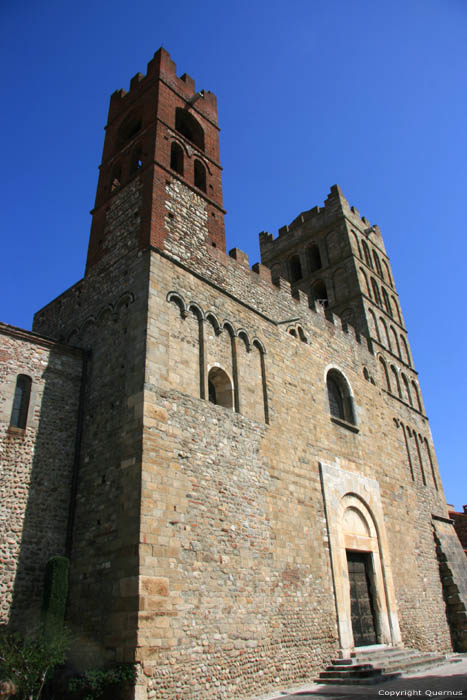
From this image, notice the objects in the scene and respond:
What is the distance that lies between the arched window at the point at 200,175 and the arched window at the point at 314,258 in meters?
10.7

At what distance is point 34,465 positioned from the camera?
1036 cm

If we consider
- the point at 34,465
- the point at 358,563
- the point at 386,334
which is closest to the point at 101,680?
the point at 34,465

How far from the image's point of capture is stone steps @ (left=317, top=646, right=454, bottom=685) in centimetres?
1063

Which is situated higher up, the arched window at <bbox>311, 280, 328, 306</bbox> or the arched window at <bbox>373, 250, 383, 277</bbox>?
the arched window at <bbox>373, 250, 383, 277</bbox>

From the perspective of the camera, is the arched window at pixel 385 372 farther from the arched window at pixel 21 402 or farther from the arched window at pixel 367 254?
the arched window at pixel 21 402

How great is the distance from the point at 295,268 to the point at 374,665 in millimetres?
18995

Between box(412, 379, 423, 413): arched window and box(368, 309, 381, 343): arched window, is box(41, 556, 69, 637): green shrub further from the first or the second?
box(412, 379, 423, 413): arched window

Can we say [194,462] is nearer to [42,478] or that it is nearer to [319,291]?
[42,478]

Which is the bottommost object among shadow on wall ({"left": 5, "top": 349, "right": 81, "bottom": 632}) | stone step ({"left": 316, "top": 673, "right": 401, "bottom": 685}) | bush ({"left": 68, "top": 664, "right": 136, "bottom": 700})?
stone step ({"left": 316, "top": 673, "right": 401, "bottom": 685})

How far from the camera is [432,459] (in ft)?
70.9

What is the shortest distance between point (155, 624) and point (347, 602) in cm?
632

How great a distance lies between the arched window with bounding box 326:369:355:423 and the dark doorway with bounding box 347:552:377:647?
4.38 m

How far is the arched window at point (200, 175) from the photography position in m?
15.7

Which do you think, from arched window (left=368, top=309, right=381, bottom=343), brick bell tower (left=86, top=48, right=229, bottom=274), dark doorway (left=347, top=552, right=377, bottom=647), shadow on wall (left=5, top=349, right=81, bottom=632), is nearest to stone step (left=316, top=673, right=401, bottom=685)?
dark doorway (left=347, top=552, right=377, bottom=647)
